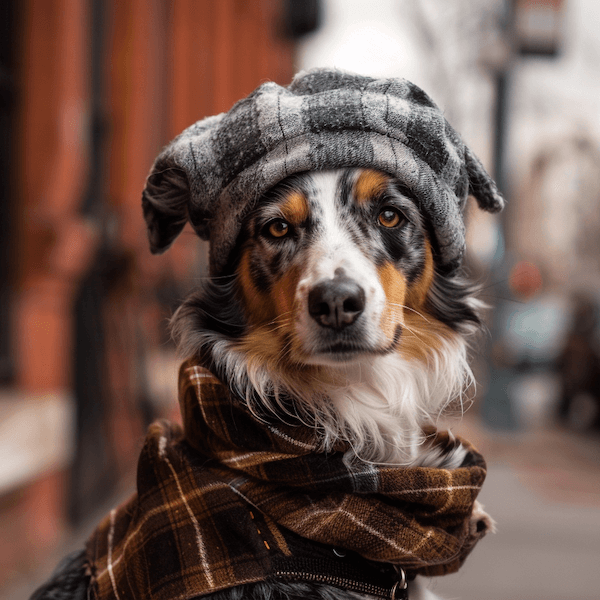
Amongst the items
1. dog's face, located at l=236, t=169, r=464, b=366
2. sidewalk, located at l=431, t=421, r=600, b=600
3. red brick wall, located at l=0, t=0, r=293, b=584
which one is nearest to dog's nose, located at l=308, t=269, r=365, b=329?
dog's face, located at l=236, t=169, r=464, b=366

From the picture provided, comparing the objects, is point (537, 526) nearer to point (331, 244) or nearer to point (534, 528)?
point (534, 528)

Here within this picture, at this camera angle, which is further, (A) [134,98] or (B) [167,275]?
(B) [167,275]

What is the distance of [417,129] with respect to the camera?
3.87 ft

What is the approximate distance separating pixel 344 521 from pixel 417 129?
2.35ft

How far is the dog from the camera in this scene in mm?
1121

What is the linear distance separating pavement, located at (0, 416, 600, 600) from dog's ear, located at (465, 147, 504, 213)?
89 cm

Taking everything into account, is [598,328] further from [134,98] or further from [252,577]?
[252,577]

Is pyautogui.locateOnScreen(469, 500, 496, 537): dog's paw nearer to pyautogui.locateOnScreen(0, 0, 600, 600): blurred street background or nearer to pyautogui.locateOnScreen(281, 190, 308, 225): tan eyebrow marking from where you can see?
pyautogui.locateOnScreen(0, 0, 600, 600): blurred street background

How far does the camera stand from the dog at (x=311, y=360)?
3.68 ft

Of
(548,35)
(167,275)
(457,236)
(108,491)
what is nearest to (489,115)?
(548,35)

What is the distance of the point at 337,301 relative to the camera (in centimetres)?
119

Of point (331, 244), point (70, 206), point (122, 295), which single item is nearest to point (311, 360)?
point (331, 244)

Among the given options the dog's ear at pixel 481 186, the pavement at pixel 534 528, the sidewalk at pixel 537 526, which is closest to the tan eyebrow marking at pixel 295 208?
the dog's ear at pixel 481 186

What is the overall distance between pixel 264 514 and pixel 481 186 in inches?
30.3
